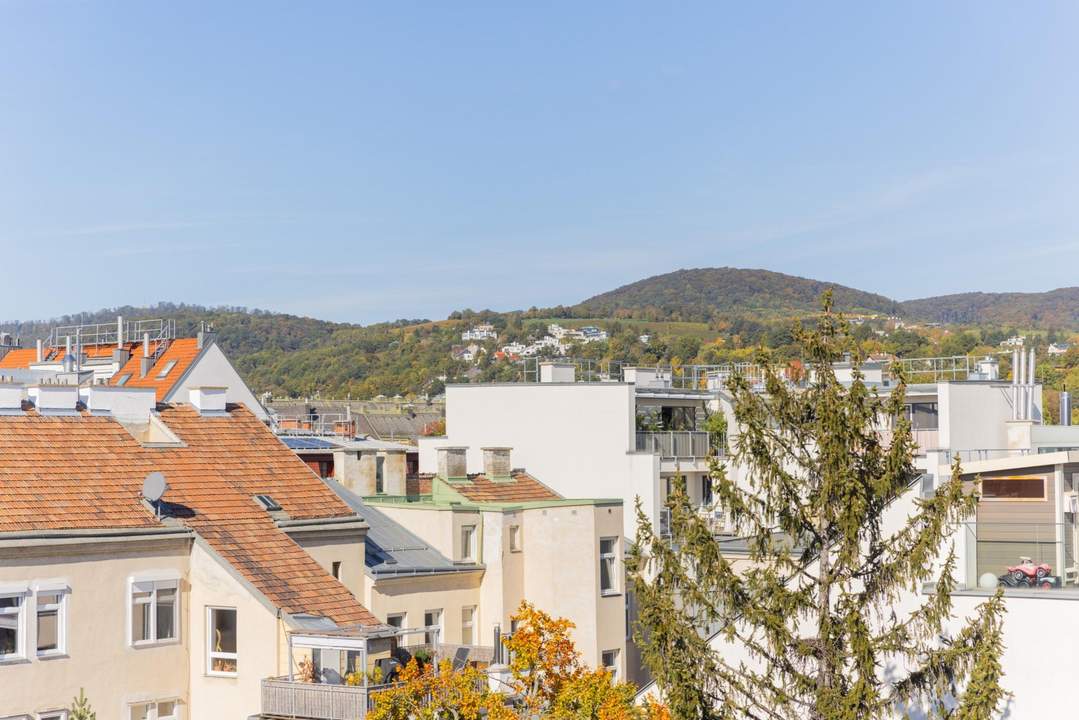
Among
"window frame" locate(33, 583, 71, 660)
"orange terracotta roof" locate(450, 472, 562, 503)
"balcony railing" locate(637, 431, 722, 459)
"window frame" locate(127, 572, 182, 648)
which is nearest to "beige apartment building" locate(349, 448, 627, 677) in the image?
"orange terracotta roof" locate(450, 472, 562, 503)

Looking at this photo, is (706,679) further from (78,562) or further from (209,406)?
(209,406)

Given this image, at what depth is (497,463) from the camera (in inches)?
2007

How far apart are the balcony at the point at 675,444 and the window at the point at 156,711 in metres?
28.9

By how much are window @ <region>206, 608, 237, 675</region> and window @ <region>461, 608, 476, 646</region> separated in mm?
9963

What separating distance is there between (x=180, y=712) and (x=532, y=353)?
4781 inches

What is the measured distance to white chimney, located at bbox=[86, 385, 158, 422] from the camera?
36675 millimetres

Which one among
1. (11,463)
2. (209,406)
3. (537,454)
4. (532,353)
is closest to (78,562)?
(11,463)

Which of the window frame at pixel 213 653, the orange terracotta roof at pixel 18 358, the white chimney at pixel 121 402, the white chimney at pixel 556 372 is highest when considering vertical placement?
the orange terracotta roof at pixel 18 358

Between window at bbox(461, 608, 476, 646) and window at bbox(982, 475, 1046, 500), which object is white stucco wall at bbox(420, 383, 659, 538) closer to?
window at bbox(461, 608, 476, 646)

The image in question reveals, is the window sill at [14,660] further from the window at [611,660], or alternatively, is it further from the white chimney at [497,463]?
the white chimney at [497,463]

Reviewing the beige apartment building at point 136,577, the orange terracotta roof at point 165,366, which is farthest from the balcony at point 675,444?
the beige apartment building at point 136,577

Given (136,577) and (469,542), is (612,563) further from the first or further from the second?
(136,577)

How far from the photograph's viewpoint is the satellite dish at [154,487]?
108 feet

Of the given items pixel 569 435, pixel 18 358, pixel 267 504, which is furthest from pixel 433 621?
pixel 18 358
